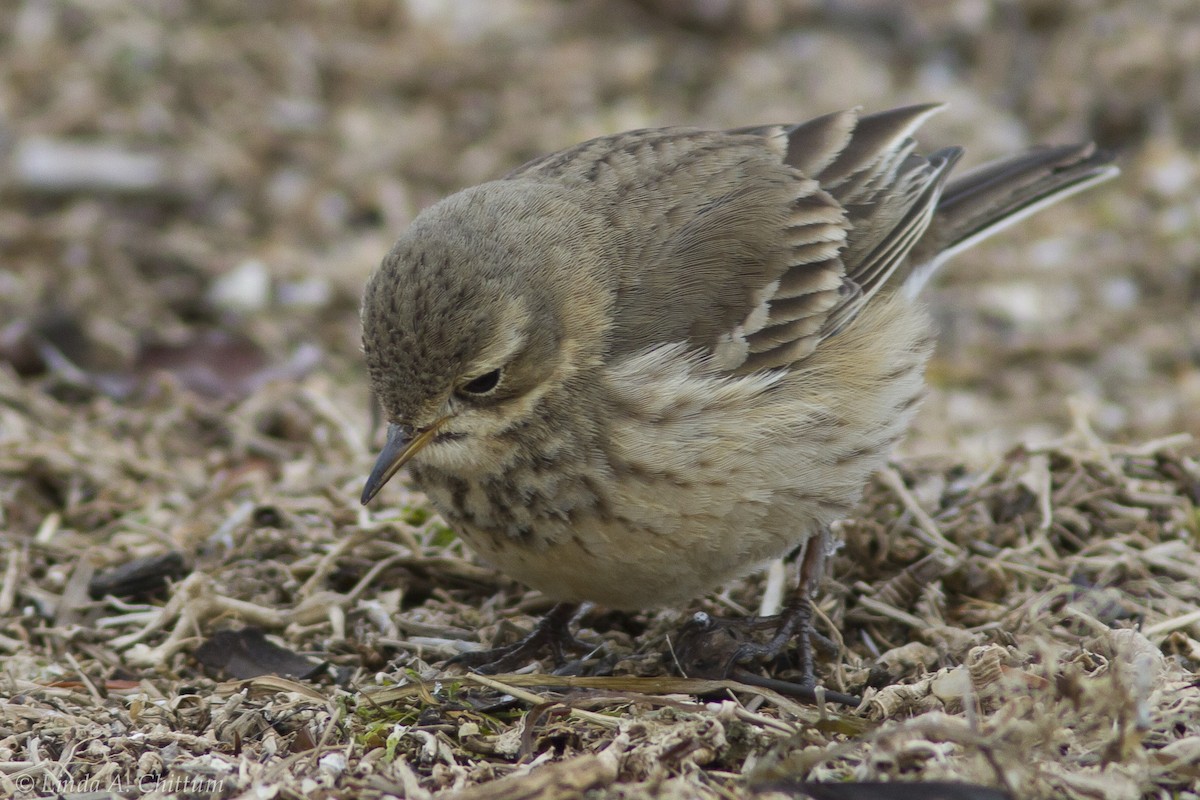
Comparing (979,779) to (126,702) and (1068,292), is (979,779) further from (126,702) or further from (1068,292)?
(1068,292)

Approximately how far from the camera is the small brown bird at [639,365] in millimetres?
4809

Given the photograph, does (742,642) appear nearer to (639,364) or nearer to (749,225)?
(639,364)

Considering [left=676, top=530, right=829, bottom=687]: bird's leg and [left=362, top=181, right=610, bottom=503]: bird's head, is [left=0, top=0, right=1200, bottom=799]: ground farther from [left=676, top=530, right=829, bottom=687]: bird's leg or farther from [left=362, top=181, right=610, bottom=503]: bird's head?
[left=362, top=181, right=610, bottom=503]: bird's head

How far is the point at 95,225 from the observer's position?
8.92 meters

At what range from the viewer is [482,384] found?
485cm

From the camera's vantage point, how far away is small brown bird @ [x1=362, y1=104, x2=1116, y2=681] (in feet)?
15.8

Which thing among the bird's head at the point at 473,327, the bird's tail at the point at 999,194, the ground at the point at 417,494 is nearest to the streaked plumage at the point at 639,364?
the bird's head at the point at 473,327

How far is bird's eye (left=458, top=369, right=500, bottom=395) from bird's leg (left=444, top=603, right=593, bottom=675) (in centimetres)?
105

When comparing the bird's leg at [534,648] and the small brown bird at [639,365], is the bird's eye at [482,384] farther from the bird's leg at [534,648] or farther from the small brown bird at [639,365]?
the bird's leg at [534,648]

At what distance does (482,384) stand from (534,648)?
3.66 feet

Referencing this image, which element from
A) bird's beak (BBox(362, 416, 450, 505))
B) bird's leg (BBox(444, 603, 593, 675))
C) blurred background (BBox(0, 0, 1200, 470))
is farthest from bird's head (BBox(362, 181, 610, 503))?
blurred background (BBox(0, 0, 1200, 470))

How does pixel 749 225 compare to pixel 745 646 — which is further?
pixel 749 225

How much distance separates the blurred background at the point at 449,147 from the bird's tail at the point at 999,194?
1121 millimetres

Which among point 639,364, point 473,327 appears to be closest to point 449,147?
point 639,364
